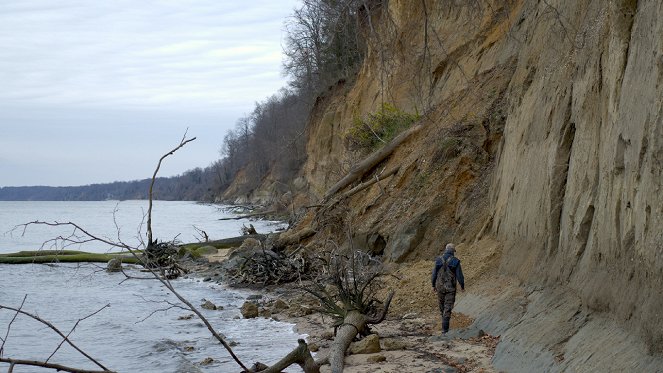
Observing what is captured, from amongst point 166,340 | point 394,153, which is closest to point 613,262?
point 166,340

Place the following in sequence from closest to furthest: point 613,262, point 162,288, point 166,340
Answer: point 613,262 < point 166,340 < point 162,288

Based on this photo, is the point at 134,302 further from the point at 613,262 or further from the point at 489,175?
the point at 613,262

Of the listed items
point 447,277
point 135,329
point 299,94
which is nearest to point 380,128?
point 135,329

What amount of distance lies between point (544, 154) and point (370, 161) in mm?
10937

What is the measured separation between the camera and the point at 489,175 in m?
16.6

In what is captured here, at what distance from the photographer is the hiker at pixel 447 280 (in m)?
11.4

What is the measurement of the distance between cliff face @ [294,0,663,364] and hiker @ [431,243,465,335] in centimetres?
97

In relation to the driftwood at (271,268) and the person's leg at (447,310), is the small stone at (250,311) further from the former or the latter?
the person's leg at (447,310)

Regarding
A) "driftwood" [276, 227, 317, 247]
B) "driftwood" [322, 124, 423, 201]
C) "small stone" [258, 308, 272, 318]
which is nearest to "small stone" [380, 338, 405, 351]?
"small stone" [258, 308, 272, 318]

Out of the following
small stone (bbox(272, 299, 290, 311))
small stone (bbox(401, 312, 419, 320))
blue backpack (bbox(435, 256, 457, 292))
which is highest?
blue backpack (bbox(435, 256, 457, 292))

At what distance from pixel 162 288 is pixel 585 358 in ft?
65.8

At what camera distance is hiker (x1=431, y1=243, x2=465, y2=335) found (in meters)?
11.4

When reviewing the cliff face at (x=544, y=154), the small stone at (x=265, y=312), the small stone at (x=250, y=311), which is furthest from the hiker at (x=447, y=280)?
the small stone at (x=250, y=311)

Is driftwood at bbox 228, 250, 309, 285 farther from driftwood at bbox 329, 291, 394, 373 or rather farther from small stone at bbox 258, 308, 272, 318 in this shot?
driftwood at bbox 329, 291, 394, 373
